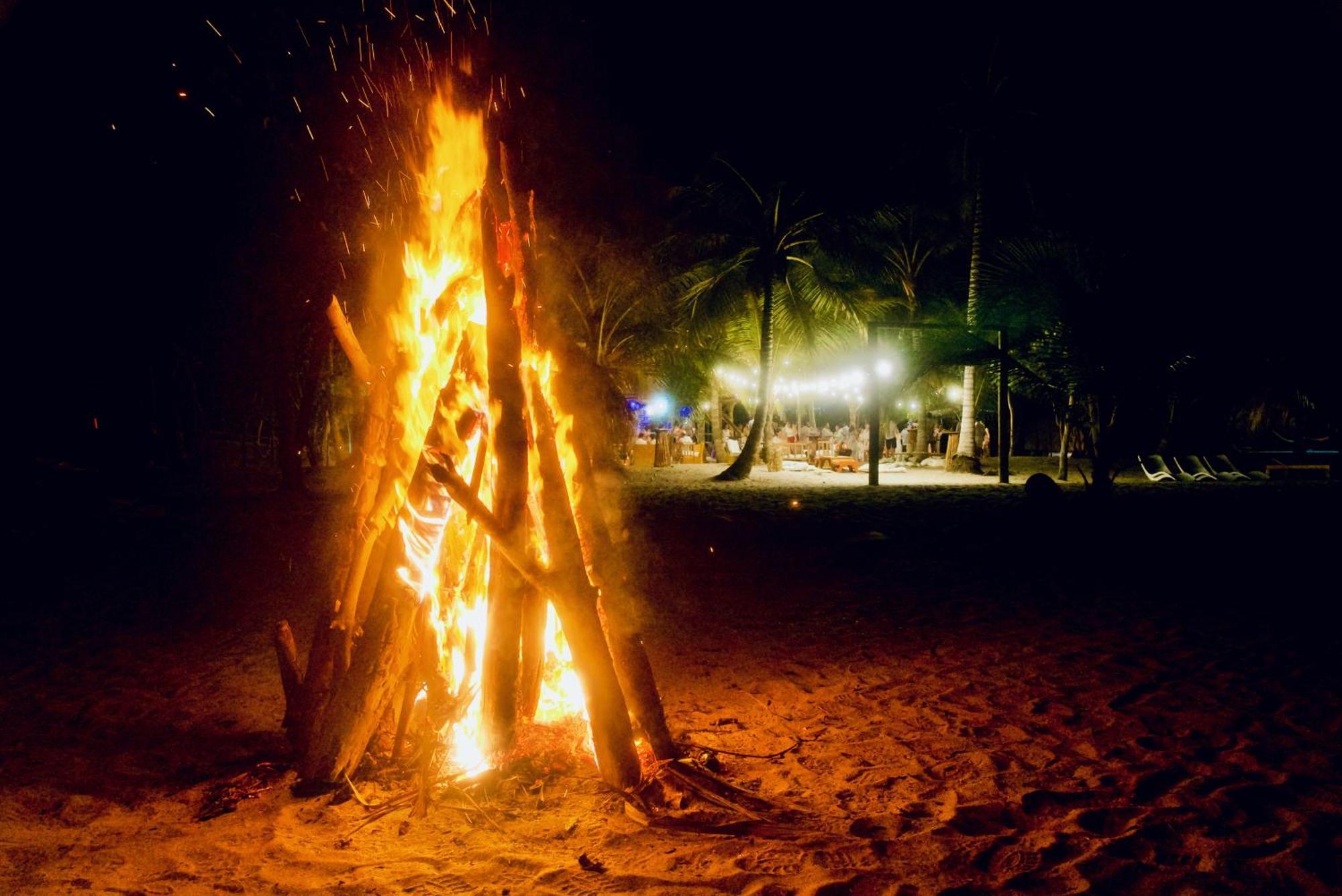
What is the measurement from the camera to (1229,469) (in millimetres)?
19859

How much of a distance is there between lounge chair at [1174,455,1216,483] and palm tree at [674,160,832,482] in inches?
405

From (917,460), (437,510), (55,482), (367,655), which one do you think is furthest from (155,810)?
(917,460)

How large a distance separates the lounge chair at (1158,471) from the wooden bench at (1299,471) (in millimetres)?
2361

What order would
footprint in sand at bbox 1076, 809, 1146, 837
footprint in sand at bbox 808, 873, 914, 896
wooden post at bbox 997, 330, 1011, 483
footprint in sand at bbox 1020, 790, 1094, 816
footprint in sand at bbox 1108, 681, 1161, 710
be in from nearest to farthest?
footprint in sand at bbox 808, 873, 914, 896
footprint in sand at bbox 1076, 809, 1146, 837
footprint in sand at bbox 1020, 790, 1094, 816
footprint in sand at bbox 1108, 681, 1161, 710
wooden post at bbox 997, 330, 1011, 483

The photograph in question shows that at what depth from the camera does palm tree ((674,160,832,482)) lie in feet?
71.2

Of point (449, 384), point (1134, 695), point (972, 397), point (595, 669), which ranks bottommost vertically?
A: point (1134, 695)

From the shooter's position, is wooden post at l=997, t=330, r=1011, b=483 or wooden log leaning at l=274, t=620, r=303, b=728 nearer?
wooden log leaning at l=274, t=620, r=303, b=728

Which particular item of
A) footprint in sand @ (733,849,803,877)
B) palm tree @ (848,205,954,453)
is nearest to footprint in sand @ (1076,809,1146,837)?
footprint in sand @ (733,849,803,877)

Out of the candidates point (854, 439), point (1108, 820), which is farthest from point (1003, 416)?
point (1108, 820)

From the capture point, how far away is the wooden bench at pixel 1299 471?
62.5ft

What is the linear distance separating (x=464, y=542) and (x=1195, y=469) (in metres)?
21.4

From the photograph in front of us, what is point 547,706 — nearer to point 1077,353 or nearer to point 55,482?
point 1077,353

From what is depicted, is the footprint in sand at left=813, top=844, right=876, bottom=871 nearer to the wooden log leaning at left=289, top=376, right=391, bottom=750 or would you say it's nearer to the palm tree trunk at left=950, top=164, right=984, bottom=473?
the wooden log leaning at left=289, top=376, right=391, bottom=750

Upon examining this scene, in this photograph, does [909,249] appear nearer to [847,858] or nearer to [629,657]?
[629,657]
